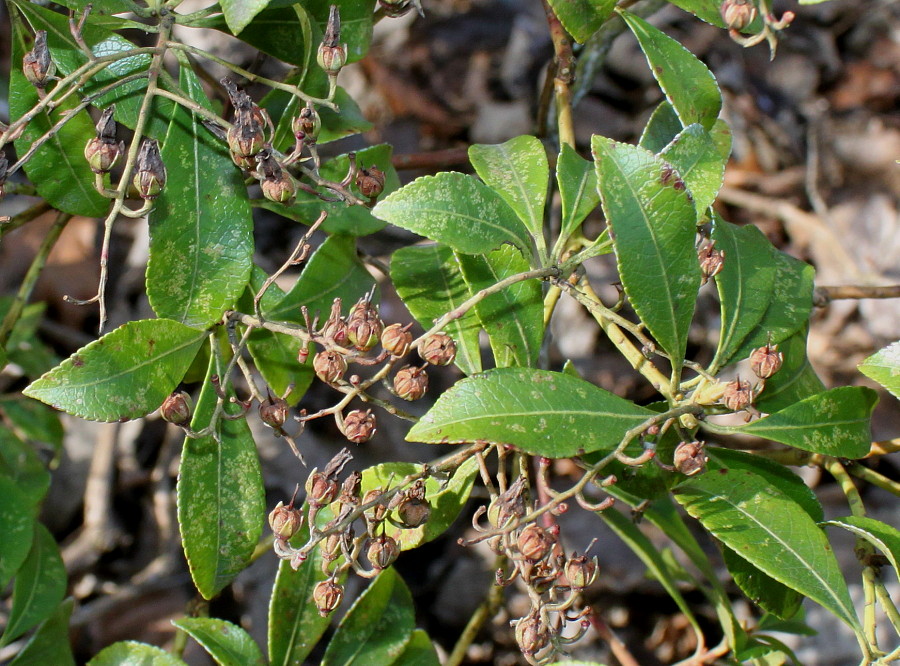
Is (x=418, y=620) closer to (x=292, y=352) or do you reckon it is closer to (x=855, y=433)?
(x=292, y=352)

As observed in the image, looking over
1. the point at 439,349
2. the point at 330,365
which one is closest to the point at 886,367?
the point at 439,349

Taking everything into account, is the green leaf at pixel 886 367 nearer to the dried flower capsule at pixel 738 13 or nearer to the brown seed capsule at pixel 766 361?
the brown seed capsule at pixel 766 361

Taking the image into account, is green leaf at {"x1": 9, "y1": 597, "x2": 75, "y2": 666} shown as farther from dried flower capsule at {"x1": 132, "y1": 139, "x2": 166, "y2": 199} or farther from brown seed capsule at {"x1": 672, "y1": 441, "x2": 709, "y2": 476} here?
brown seed capsule at {"x1": 672, "y1": 441, "x2": 709, "y2": 476}

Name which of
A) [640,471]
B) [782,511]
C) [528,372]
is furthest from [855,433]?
[528,372]

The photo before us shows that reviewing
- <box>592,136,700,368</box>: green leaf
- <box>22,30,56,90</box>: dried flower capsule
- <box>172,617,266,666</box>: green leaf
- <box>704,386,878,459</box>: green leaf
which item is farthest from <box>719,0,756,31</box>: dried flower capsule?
<box>172,617,266,666</box>: green leaf

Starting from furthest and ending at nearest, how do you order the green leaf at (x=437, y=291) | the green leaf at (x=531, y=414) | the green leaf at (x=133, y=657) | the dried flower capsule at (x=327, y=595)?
1. the green leaf at (x=133, y=657)
2. the green leaf at (x=437, y=291)
3. the dried flower capsule at (x=327, y=595)
4. the green leaf at (x=531, y=414)

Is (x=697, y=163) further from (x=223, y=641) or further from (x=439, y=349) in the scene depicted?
(x=223, y=641)

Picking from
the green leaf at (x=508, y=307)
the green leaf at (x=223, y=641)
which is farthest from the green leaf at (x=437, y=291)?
the green leaf at (x=223, y=641)
